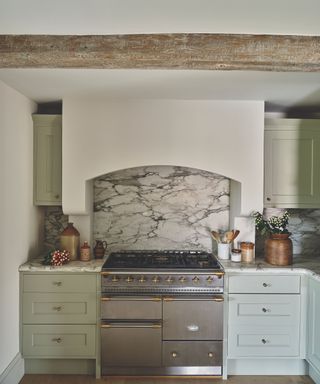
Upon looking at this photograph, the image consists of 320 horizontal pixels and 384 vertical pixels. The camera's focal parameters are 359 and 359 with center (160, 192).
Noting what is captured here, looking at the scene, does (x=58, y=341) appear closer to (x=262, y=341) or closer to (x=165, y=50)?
(x=262, y=341)

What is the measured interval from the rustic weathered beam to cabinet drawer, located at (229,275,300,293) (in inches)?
69.5

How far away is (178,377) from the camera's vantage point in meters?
3.05

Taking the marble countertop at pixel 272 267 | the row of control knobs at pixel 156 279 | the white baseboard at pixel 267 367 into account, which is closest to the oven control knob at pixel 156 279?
the row of control knobs at pixel 156 279

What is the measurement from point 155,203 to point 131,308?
43.2 inches

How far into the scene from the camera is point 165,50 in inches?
78.5

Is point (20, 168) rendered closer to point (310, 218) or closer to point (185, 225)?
point (185, 225)

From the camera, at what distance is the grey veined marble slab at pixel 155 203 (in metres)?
Result: 3.66

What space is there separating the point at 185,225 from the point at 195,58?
200 centimetres

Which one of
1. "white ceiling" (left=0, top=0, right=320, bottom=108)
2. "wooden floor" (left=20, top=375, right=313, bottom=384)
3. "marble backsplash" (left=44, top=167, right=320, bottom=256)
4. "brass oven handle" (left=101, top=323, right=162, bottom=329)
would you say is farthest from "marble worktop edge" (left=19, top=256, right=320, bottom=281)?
"white ceiling" (left=0, top=0, right=320, bottom=108)

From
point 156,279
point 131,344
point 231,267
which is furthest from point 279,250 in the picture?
point 131,344

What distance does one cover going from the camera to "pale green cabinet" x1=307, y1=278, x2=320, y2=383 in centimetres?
287

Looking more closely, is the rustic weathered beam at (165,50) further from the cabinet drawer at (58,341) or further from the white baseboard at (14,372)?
the white baseboard at (14,372)

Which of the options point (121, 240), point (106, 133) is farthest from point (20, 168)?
point (121, 240)

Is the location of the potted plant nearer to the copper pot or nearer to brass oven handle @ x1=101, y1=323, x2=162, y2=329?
brass oven handle @ x1=101, y1=323, x2=162, y2=329
